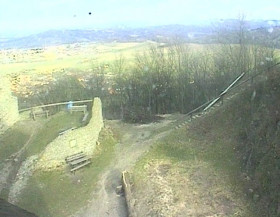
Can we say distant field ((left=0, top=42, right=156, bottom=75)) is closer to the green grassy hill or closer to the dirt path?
the dirt path

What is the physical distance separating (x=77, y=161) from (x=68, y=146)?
897mm

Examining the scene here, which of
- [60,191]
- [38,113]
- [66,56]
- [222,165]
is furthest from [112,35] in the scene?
[222,165]

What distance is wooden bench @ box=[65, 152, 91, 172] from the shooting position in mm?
18094

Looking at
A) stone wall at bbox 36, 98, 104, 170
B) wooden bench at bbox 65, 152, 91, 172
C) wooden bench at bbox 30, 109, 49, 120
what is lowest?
wooden bench at bbox 65, 152, 91, 172

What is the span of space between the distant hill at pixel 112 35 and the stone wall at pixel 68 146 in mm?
17205

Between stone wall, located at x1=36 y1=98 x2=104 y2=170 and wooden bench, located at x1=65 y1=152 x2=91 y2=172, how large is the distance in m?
0.21

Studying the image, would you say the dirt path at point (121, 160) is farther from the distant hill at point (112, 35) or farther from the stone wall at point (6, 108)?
the distant hill at point (112, 35)

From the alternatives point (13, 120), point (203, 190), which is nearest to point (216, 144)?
point (203, 190)

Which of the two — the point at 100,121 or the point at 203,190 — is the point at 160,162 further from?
the point at 100,121

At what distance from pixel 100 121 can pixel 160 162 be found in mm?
5698

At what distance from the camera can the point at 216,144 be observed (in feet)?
58.3

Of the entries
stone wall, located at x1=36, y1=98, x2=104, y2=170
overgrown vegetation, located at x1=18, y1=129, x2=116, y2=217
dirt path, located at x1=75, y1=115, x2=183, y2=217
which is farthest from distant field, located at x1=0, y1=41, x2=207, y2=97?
overgrown vegetation, located at x1=18, y1=129, x2=116, y2=217

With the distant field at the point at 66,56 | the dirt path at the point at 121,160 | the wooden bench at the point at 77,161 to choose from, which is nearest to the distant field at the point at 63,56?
the distant field at the point at 66,56

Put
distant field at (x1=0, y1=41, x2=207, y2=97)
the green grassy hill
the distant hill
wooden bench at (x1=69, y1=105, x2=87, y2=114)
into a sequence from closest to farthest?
the green grassy hill < wooden bench at (x1=69, y1=105, x2=87, y2=114) < the distant hill < distant field at (x1=0, y1=41, x2=207, y2=97)
